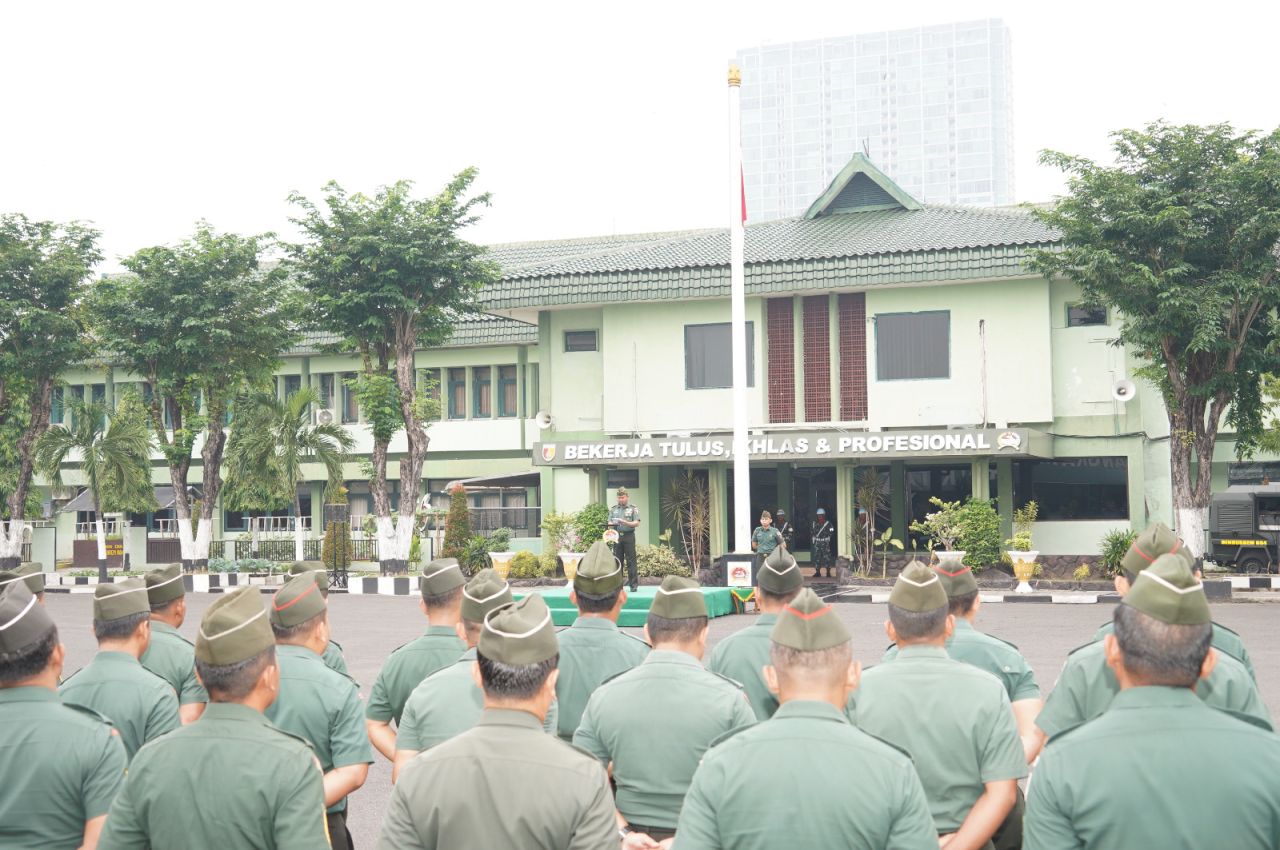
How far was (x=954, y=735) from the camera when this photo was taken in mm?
4652

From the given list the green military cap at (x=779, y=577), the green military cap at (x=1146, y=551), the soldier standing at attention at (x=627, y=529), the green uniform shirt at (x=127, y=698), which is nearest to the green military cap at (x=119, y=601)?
the green uniform shirt at (x=127, y=698)

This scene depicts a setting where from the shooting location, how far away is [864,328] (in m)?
30.3

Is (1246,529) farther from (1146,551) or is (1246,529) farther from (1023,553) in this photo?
(1146,551)

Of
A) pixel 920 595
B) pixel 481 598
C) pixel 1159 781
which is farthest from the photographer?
pixel 481 598

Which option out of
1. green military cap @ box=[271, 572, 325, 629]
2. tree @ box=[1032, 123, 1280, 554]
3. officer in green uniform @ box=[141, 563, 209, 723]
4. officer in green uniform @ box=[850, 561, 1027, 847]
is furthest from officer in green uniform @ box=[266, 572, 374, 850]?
tree @ box=[1032, 123, 1280, 554]

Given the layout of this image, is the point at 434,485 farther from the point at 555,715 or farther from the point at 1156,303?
the point at 555,715

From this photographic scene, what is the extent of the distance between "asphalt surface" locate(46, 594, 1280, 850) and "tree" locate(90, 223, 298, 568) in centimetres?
770

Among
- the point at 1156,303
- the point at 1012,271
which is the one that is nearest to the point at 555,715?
the point at 1156,303

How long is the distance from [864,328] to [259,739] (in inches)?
1075

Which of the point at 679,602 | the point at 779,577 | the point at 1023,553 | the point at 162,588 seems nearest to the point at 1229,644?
the point at 779,577

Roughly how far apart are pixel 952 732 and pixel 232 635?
2394 mm

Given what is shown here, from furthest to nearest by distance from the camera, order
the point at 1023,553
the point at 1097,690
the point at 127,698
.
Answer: the point at 1023,553 < the point at 127,698 < the point at 1097,690

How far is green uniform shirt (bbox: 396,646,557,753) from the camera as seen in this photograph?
527 cm

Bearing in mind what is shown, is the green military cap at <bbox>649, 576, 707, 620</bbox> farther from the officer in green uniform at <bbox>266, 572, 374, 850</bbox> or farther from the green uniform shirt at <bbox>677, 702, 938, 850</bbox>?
the green uniform shirt at <bbox>677, 702, 938, 850</bbox>
